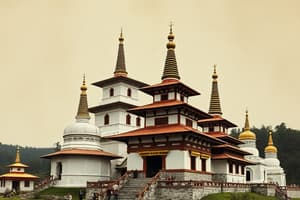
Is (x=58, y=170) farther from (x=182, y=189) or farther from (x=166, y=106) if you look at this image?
(x=182, y=189)

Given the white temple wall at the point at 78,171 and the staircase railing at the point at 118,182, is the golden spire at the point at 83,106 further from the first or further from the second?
the staircase railing at the point at 118,182

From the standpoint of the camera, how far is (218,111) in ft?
211

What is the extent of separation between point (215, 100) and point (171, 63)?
703 inches

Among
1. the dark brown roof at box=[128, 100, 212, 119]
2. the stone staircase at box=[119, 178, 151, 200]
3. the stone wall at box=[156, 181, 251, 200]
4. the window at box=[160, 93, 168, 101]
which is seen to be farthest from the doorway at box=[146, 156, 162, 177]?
the window at box=[160, 93, 168, 101]

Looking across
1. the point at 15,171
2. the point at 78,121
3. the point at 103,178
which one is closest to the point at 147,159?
the point at 103,178

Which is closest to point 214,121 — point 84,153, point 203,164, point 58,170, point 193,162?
point 203,164

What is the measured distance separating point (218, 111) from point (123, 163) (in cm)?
1664

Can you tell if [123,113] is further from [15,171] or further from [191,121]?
[15,171]

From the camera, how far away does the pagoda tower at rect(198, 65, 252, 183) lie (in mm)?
52812

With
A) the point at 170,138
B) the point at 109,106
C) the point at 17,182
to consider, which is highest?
the point at 109,106

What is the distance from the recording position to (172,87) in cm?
4588

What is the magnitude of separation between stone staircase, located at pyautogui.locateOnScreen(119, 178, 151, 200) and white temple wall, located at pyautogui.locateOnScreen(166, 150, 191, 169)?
280 cm

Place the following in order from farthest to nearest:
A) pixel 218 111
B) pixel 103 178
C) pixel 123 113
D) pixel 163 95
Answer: pixel 218 111 → pixel 123 113 → pixel 103 178 → pixel 163 95

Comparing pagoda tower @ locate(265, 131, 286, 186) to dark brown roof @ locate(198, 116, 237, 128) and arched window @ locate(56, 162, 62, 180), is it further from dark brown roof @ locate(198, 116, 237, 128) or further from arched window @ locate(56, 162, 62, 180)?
arched window @ locate(56, 162, 62, 180)
